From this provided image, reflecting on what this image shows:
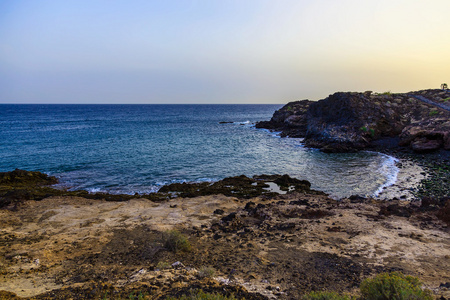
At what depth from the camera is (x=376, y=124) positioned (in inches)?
1515

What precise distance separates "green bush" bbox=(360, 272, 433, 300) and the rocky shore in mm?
1065

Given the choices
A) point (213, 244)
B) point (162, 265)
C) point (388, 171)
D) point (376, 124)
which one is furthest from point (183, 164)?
point (376, 124)

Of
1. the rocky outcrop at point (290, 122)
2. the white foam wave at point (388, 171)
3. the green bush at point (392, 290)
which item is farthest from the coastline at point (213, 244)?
the rocky outcrop at point (290, 122)

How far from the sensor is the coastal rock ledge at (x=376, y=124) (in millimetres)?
30344

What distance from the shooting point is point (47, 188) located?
19438mm

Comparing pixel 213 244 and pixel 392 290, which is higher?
pixel 392 290

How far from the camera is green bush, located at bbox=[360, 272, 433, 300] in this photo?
209 inches

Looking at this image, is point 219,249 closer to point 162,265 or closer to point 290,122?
point 162,265

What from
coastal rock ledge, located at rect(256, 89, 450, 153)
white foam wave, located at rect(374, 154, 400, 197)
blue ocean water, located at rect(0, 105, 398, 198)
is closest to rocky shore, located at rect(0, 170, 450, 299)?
white foam wave, located at rect(374, 154, 400, 197)

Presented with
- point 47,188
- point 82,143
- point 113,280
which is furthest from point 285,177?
point 82,143

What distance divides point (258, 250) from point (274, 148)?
28.8m

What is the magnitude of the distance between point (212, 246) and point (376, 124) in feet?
124

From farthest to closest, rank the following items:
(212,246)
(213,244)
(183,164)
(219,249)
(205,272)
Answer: (183,164) < (213,244) < (212,246) < (219,249) < (205,272)

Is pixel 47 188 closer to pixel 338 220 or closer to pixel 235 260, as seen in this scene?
pixel 235 260
